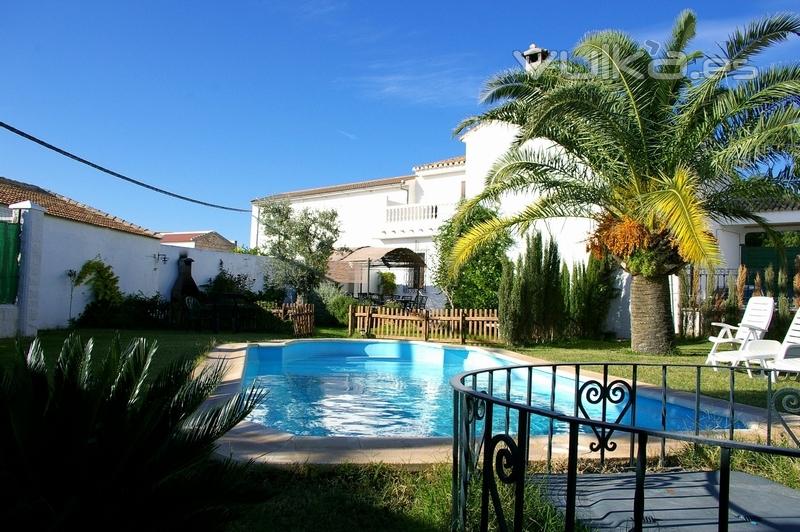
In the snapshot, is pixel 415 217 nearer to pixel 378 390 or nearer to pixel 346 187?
pixel 346 187

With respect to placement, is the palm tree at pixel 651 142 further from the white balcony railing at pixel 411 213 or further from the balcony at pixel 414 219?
the white balcony railing at pixel 411 213

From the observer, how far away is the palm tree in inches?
419

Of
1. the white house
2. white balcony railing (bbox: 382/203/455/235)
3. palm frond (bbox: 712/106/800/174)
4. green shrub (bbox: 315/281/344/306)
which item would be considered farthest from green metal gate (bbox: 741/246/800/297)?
green shrub (bbox: 315/281/344/306)

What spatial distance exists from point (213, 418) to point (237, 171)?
24.6 m

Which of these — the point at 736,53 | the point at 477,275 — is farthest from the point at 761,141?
the point at 477,275

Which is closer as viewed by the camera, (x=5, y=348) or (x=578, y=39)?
(x=5, y=348)

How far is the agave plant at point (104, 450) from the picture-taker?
217 cm

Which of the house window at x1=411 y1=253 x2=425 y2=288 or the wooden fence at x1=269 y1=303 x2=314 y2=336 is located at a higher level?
the house window at x1=411 y1=253 x2=425 y2=288

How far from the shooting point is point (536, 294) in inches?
621

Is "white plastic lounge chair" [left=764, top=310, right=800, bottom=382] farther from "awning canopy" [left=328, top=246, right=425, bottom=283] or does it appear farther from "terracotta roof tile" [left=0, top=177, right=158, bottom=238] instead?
"terracotta roof tile" [left=0, top=177, right=158, bottom=238]

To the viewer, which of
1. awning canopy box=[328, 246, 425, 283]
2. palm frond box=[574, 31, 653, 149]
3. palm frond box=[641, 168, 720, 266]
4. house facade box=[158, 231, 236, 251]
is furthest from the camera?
house facade box=[158, 231, 236, 251]

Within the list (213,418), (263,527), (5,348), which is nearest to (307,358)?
(5,348)

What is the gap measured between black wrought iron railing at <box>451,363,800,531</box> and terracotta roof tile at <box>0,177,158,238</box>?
14.4m

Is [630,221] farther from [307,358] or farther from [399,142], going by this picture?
[399,142]
